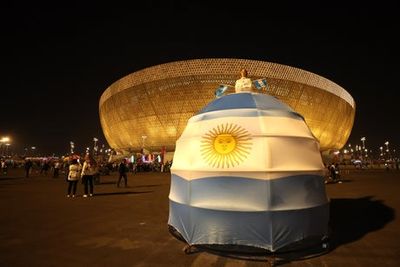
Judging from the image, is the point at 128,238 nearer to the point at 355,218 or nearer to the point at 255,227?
the point at 255,227

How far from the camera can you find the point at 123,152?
74.9 metres

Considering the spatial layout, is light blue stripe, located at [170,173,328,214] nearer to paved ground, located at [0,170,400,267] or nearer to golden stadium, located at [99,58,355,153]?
paved ground, located at [0,170,400,267]

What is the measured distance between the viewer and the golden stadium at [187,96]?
170 ft

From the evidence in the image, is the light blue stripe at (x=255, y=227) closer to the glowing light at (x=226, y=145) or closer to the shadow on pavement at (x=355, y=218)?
the glowing light at (x=226, y=145)

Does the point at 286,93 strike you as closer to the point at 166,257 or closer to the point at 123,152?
Result: the point at 123,152

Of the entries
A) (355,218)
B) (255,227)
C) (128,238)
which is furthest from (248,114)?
(355,218)

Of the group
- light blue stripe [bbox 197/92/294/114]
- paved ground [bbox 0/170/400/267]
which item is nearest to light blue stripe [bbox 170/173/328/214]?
paved ground [bbox 0/170/400/267]

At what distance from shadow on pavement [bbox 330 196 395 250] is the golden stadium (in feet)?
125

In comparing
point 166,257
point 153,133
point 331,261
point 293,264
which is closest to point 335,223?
point 331,261

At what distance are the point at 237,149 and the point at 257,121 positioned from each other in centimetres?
64

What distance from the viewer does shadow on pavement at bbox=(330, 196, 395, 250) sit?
612 cm

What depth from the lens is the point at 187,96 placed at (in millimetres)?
53844

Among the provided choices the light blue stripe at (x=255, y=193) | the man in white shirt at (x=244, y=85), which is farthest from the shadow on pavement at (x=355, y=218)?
the man in white shirt at (x=244, y=85)

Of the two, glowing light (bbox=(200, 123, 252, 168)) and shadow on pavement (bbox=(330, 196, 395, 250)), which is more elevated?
glowing light (bbox=(200, 123, 252, 168))
